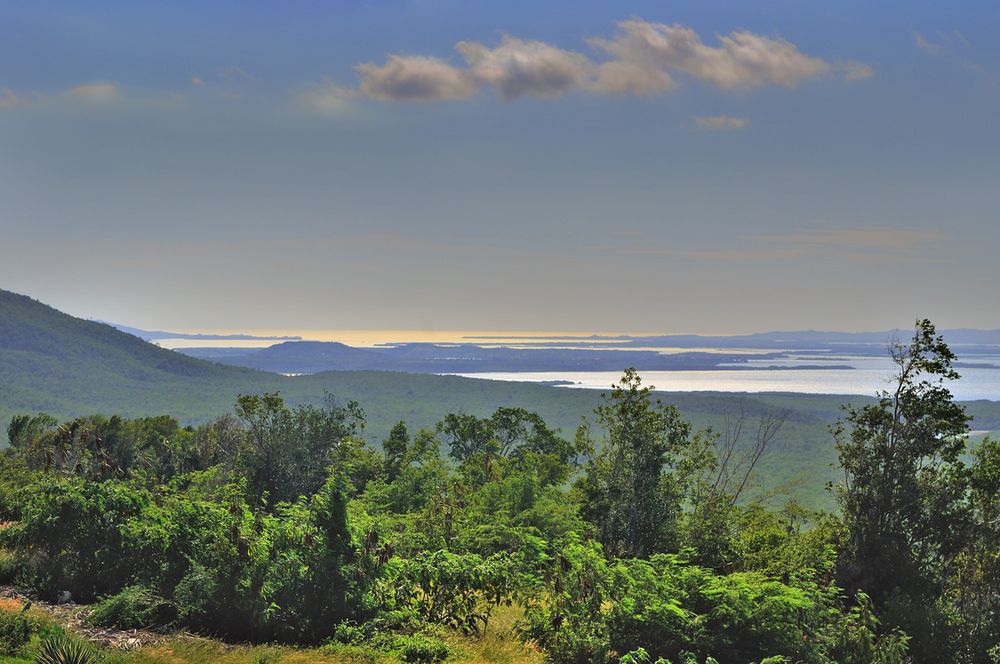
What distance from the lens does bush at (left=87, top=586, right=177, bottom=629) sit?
48.7 ft

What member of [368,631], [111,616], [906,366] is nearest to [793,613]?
[368,631]

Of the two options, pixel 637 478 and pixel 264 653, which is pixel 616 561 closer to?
pixel 264 653

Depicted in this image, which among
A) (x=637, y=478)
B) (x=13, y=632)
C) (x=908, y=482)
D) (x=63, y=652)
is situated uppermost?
(x=908, y=482)

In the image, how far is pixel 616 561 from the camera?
1744cm

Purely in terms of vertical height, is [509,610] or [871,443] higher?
[871,443]

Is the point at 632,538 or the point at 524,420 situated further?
the point at 524,420

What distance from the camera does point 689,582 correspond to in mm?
15492

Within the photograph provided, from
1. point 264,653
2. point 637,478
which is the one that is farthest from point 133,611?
point 637,478

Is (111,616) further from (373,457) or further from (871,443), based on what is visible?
Result: (373,457)

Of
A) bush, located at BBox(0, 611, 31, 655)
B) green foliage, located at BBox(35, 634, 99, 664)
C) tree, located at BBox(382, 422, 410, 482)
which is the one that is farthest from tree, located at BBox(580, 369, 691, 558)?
tree, located at BBox(382, 422, 410, 482)

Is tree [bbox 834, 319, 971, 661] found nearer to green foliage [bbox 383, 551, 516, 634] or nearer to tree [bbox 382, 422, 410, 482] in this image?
green foliage [bbox 383, 551, 516, 634]

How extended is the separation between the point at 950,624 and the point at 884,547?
7.89ft

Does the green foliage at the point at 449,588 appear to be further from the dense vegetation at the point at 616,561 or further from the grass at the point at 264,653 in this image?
the grass at the point at 264,653

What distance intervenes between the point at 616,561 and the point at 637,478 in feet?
26.4
